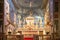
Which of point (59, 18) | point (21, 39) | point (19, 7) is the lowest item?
point (21, 39)

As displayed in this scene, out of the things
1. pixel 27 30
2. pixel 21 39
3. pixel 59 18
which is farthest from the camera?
pixel 27 30

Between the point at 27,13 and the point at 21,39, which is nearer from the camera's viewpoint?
the point at 21,39

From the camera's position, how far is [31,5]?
102ft

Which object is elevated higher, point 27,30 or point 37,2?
point 37,2

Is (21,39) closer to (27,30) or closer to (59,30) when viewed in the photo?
(59,30)

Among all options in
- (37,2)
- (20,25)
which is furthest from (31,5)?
(20,25)

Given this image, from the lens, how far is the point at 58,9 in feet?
48.1

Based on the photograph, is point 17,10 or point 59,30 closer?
point 59,30

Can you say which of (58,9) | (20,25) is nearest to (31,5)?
(20,25)

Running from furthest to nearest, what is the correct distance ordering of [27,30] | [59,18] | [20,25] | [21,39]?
[20,25] → [27,30] → [59,18] → [21,39]

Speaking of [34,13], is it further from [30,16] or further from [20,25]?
[20,25]

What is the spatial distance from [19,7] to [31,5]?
225 cm

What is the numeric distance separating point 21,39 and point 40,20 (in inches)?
656

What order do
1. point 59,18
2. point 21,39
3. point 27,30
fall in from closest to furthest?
point 21,39, point 59,18, point 27,30
